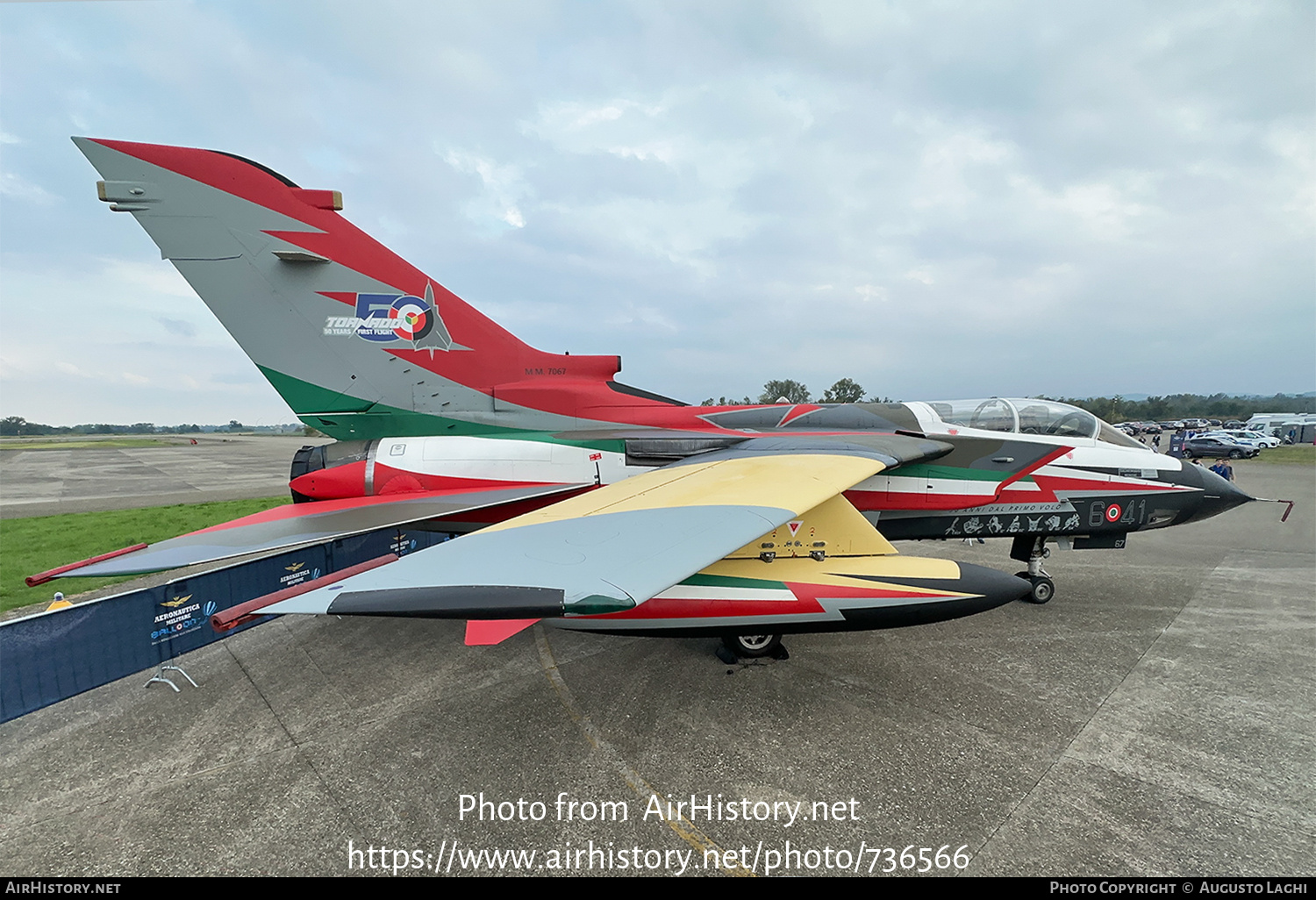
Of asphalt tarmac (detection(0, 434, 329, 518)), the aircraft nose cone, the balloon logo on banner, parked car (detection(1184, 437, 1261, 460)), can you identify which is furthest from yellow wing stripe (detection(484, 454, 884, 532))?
parked car (detection(1184, 437, 1261, 460))

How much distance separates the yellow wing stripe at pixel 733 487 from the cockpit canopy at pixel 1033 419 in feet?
7.00

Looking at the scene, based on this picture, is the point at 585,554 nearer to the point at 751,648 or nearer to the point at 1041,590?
the point at 751,648

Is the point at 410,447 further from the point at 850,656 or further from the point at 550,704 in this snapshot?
the point at 850,656

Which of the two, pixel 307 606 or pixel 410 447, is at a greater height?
pixel 410 447

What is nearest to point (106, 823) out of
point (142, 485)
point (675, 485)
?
point (675, 485)

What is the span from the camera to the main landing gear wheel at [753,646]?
416cm

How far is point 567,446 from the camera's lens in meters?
5.18

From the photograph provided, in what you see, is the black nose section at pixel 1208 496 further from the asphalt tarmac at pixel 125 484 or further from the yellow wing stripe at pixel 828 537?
the asphalt tarmac at pixel 125 484

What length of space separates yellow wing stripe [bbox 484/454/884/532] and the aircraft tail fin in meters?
2.20

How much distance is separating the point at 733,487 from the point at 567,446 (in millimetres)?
2458

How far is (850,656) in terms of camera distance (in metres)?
4.28

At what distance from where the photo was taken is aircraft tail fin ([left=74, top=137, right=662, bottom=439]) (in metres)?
4.79
